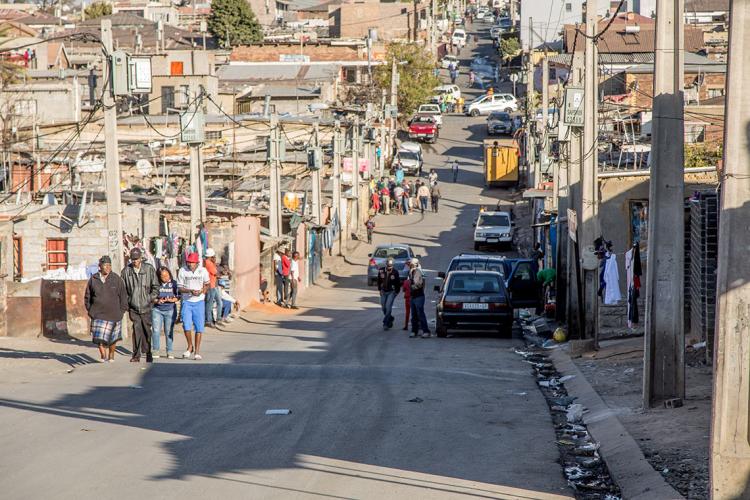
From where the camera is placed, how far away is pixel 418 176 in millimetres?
76000

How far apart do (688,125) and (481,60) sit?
93294 millimetres

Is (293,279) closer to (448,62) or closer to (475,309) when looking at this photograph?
(475,309)

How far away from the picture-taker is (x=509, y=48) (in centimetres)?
12400

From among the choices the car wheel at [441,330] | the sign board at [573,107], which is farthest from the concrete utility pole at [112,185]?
the sign board at [573,107]

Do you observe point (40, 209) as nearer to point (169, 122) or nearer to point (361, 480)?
point (361, 480)

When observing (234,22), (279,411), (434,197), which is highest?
(234,22)

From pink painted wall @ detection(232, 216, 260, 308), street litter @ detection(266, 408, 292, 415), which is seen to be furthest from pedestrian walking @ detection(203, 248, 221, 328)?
street litter @ detection(266, 408, 292, 415)

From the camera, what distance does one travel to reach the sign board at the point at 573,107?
23.0 m

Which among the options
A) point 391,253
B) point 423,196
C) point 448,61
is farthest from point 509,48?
point 391,253

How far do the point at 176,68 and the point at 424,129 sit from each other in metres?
21.0

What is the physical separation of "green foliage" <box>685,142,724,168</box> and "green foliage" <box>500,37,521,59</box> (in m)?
81.5

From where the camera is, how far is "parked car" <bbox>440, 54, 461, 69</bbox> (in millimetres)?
126662

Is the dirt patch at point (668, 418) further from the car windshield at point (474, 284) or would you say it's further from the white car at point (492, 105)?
the white car at point (492, 105)

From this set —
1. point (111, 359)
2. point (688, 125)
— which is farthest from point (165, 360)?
point (688, 125)
